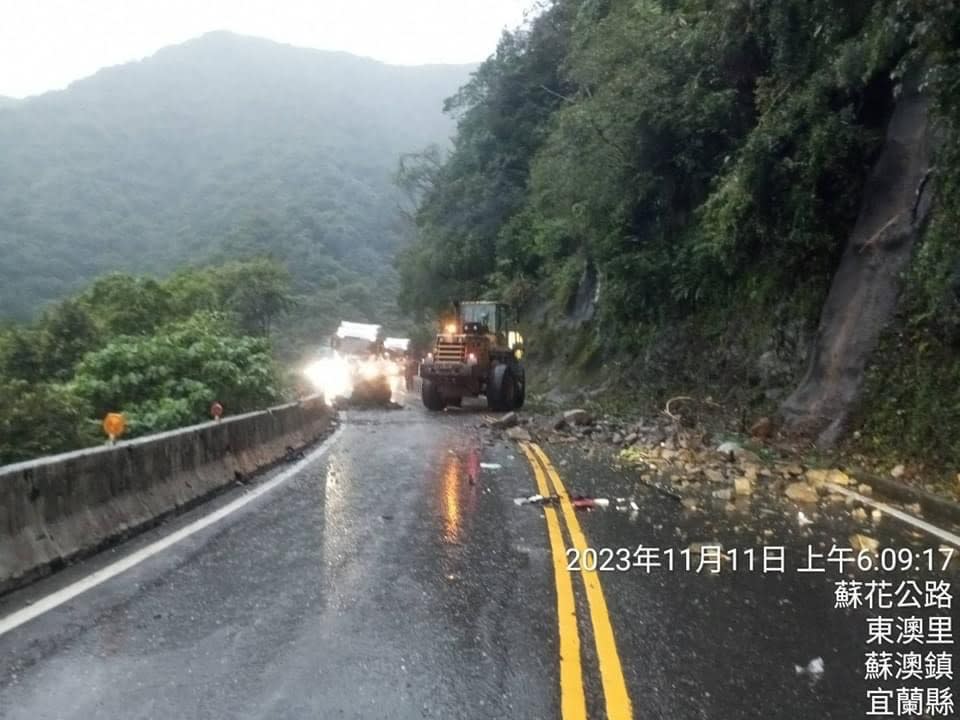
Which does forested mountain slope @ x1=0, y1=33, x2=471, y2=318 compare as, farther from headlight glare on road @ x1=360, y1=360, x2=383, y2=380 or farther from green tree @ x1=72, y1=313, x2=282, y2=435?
green tree @ x1=72, y1=313, x2=282, y2=435

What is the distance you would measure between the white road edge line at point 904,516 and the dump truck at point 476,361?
14.9 m

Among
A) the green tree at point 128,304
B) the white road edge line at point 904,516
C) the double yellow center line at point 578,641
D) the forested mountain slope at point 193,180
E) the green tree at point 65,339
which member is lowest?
the white road edge line at point 904,516

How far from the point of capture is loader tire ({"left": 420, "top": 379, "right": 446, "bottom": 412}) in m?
27.3

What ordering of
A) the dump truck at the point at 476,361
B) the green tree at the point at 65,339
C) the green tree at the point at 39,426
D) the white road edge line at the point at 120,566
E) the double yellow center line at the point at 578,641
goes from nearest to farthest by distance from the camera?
the double yellow center line at the point at 578,641 < the white road edge line at the point at 120,566 < the green tree at the point at 39,426 < the green tree at the point at 65,339 < the dump truck at the point at 476,361

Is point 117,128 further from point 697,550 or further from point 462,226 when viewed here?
point 697,550

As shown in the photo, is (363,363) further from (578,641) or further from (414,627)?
(578,641)

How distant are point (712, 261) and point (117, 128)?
455 ft

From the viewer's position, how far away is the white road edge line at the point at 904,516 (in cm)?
908

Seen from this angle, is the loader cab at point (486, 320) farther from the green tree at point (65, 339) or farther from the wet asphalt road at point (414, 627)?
the wet asphalt road at point (414, 627)

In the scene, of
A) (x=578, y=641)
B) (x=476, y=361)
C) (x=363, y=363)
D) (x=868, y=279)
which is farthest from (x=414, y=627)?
(x=363, y=363)

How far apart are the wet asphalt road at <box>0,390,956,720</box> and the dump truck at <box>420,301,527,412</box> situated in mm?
16549

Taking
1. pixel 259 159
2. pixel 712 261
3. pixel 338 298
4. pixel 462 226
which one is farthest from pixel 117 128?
pixel 712 261

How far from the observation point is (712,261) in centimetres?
2369

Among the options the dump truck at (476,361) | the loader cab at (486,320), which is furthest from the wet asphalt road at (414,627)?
the loader cab at (486,320)
